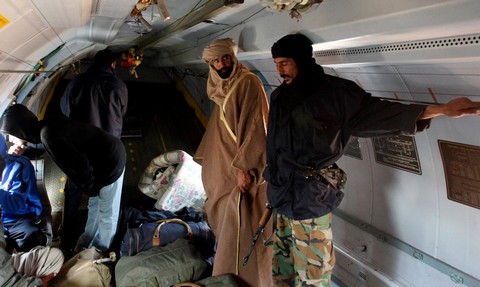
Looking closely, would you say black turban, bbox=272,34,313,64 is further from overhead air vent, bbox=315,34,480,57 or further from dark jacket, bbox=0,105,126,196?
dark jacket, bbox=0,105,126,196

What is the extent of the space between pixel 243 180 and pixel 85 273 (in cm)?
176

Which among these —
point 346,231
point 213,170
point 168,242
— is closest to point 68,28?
point 213,170

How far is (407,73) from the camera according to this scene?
6.99 ft

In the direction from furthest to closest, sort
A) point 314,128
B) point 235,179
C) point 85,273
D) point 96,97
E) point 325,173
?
point 96,97
point 235,179
point 85,273
point 325,173
point 314,128

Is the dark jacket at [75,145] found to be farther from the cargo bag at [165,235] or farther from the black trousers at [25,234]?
the black trousers at [25,234]

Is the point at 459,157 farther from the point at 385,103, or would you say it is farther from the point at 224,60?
the point at 224,60

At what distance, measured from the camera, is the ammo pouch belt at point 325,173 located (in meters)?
2.23

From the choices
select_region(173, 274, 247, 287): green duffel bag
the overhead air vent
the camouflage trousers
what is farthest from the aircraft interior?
select_region(173, 274, 247, 287): green duffel bag

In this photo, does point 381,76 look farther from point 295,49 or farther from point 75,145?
point 75,145

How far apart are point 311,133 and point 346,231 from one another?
2.00m

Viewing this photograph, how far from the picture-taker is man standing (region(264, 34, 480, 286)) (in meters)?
1.95

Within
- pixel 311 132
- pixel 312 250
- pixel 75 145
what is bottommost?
pixel 312 250

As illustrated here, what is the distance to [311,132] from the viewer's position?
216 cm

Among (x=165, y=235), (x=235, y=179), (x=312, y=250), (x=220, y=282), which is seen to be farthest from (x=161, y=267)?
(x=312, y=250)
